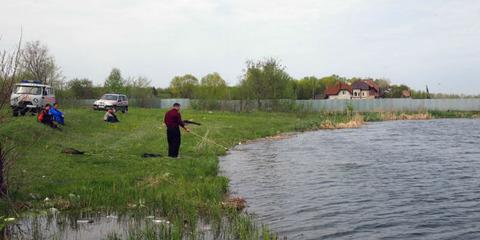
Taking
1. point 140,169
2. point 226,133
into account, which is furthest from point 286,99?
point 140,169

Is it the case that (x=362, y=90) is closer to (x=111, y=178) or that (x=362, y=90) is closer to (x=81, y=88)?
(x=81, y=88)

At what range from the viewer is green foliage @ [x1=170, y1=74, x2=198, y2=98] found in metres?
108

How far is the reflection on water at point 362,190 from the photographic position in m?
10.2

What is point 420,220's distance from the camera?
1067cm

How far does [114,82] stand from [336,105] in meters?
33.8

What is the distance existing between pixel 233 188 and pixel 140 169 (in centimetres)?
294

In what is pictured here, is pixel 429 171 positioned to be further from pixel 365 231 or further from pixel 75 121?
pixel 75 121

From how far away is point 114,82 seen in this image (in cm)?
7756

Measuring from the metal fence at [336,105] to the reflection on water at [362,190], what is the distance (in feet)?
132

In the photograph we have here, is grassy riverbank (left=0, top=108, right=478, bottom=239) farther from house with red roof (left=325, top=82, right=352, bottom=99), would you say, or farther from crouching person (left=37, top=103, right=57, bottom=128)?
house with red roof (left=325, top=82, right=352, bottom=99)

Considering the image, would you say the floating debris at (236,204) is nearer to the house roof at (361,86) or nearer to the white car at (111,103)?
the white car at (111,103)

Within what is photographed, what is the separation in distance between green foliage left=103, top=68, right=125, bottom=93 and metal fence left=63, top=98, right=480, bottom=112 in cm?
321

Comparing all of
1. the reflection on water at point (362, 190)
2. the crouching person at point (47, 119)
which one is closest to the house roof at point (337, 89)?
the reflection on water at point (362, 190)

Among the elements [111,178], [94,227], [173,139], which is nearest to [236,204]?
[94,227]
